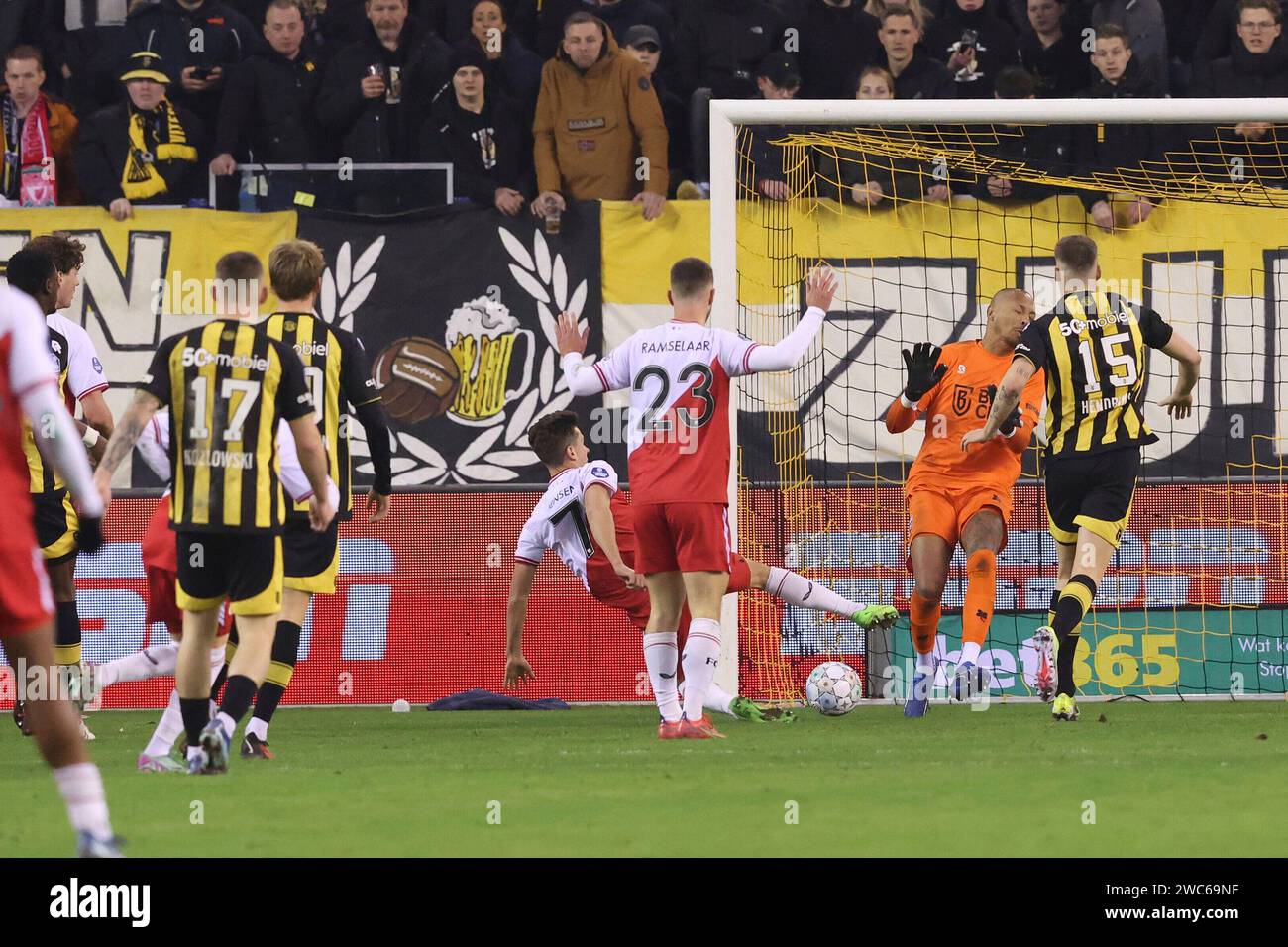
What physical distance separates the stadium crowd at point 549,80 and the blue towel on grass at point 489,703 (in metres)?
3.02

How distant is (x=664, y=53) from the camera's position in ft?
44.4

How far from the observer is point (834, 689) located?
9445 millimetres

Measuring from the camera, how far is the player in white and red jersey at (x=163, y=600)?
7.43m

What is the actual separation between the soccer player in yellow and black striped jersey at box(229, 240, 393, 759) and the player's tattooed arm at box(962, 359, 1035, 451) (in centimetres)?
285

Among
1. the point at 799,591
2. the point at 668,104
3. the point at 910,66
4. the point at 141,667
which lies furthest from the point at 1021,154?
the point at 141,667

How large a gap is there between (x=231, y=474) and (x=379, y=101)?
6.95 metres

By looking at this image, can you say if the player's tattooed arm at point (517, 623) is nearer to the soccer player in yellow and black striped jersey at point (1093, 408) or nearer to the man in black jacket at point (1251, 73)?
the soccer player in yellow and black striped jersey at point (1093, 408)

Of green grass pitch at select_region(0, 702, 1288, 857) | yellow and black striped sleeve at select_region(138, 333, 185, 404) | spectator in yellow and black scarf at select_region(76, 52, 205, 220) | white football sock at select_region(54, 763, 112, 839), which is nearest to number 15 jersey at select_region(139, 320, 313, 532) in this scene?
yellow and black striped sleeve at select_region(138, 333, 185, 404)

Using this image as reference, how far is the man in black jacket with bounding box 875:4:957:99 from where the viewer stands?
13.2m

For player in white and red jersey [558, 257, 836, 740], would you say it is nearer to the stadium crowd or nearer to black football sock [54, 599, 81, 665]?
black football sock [54, 599, 81, 665]

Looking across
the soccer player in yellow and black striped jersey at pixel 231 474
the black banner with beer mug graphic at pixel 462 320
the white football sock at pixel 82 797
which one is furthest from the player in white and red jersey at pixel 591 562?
the white football sock at pixel 82 797

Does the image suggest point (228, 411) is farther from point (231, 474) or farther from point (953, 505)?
point (953, 505)

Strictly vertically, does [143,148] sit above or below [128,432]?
above
